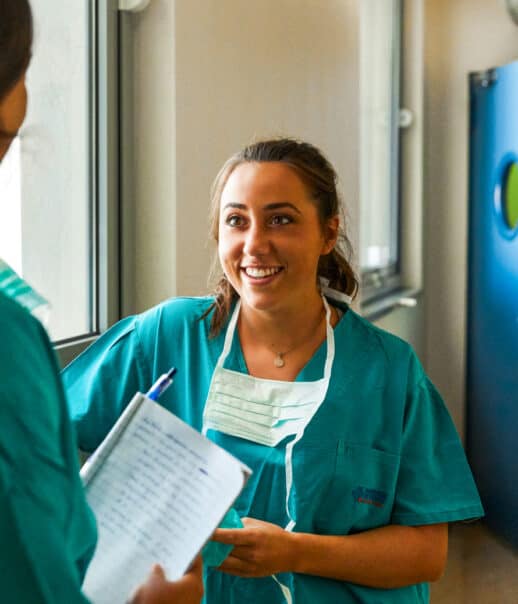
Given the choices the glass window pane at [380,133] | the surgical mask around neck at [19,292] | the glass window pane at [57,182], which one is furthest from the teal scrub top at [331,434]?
the glass window pane at [380,133]

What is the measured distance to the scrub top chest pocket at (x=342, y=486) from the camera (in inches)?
50.6

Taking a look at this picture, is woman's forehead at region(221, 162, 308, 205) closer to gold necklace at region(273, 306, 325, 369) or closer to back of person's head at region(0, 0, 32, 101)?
gold necklace at region(273, 306, 325, 369)

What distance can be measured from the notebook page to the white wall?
90cm

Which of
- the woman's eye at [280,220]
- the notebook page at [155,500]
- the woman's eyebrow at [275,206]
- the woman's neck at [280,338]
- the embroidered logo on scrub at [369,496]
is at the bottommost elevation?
the embroidered logo on scrub at [369,496]

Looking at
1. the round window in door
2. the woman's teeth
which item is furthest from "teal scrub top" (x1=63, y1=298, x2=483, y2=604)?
the round window in door

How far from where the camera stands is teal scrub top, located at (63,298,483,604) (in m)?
1.29

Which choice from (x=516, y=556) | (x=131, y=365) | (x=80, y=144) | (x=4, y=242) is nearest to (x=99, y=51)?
(x=80, y=144)

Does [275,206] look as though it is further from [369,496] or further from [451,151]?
[451,151]

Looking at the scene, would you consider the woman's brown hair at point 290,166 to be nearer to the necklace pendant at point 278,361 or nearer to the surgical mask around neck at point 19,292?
the necklace pendant at point 278,361

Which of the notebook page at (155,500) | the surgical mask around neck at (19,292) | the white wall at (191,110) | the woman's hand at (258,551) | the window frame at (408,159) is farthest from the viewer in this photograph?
the window frame at (408,159)

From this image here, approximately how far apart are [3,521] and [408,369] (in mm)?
875

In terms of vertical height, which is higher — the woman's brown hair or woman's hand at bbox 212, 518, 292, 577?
the woman's brown hair

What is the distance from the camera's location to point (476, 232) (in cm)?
361

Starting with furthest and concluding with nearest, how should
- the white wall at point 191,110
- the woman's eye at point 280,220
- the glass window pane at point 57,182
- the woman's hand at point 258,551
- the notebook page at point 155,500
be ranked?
the white wall at point 191,110 < the glass window pane at point 57,182 < the woman's eye at point 280,220 < the woman's hand at point 258,551 < the notebook page at point 155,500
